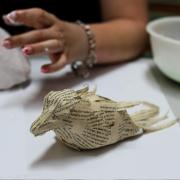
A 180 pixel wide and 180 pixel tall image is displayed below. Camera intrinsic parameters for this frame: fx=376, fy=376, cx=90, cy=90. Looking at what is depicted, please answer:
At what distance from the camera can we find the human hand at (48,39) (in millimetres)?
551

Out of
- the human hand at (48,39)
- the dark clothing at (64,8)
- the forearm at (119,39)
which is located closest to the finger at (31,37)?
the human hand at (48,39)

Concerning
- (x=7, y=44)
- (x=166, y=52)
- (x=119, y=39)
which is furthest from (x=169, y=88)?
(x=7, y=44)

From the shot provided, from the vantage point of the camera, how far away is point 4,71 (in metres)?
0.58

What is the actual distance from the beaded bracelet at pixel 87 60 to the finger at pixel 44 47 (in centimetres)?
8

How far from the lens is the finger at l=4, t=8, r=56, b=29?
55cm

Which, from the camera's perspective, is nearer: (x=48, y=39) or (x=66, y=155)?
(x=66, y=155)

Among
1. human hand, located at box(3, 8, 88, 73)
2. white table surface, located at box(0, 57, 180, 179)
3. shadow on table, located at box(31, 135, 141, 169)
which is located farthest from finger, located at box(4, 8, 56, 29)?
shadow on table, located at box(31, 135, 141, 169)

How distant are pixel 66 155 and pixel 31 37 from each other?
0.22 metres

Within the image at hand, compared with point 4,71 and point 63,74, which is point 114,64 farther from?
point 4,71

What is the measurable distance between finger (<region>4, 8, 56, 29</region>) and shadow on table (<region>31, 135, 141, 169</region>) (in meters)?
0.21

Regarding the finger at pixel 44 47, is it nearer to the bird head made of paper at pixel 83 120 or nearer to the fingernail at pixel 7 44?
the fingernail at pixel 7 44

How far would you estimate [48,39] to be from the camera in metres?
0.58

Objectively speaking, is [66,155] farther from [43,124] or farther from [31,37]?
[31,37]

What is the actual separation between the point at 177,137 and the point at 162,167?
0.23 feet
